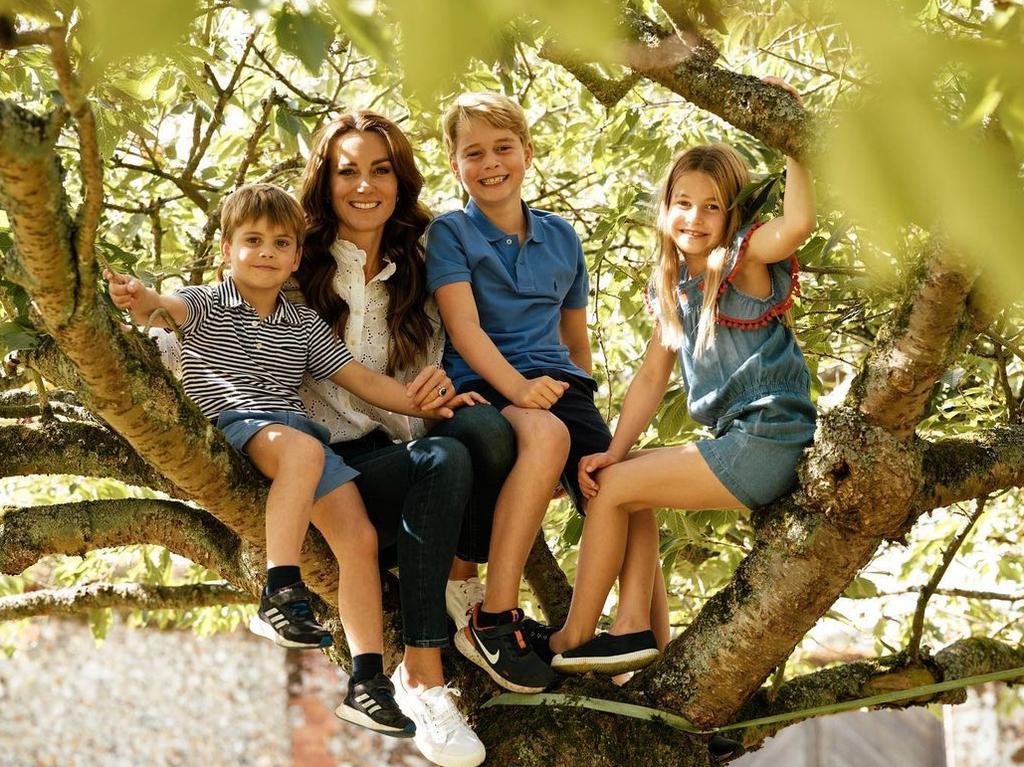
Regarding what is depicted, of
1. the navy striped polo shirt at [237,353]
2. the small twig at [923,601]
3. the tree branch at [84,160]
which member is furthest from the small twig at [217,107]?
the small twig at [923,601]

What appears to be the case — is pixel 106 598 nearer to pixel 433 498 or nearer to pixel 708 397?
pixel 433 498

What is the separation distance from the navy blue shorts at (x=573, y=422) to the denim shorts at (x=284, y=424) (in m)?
0.37

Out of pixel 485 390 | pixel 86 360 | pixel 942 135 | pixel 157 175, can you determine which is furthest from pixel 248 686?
pixel 942 135

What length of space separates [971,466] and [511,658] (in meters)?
0.97

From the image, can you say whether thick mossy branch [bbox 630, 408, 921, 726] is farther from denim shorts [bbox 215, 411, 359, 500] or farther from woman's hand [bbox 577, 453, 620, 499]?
denim shorts [bbox 215, 411, 359, 500]

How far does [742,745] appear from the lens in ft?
8.33

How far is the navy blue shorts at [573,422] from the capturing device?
262 centimetres

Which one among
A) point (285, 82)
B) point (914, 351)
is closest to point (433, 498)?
point (914, 351)

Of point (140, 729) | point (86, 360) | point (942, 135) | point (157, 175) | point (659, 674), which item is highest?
point (157, 175)

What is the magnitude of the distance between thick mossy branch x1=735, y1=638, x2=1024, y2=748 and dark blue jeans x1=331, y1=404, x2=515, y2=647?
0.72m

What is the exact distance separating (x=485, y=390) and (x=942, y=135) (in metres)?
2.20

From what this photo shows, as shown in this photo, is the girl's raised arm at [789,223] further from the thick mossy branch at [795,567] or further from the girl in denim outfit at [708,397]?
the thick mossy branch at [795,567]

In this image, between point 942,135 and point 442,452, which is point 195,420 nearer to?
point 442,452

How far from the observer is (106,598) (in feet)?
12.7
